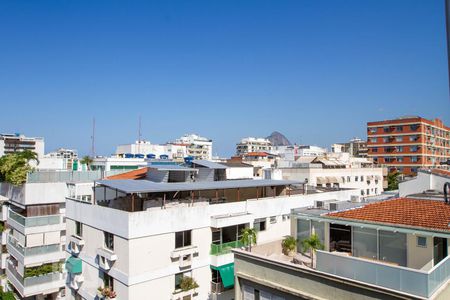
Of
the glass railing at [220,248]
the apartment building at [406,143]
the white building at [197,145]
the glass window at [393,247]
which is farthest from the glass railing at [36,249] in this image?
the white building at [197,145]

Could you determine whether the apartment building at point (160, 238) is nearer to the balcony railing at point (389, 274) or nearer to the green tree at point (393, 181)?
the balcony railing at point (389, 274)

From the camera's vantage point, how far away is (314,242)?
14078 millimetres

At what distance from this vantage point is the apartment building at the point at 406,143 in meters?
78.1

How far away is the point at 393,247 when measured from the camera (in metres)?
13.0

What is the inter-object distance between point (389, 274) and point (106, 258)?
14985mm

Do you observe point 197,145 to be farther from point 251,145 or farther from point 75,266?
point 75,266

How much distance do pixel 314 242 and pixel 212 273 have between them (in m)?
10.6

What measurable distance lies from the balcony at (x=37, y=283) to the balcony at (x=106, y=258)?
11608mm

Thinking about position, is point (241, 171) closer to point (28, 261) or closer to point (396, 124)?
point (28, 261)

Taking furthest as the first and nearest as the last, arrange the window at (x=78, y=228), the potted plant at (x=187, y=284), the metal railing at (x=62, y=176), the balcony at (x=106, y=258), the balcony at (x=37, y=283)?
the metal railing at (x=62, y=176), the balcony at (x=37, y=283), the window at (x=78, y=228), the potted plant at (x=187, y=284), the balcony at (x=106, y=258)

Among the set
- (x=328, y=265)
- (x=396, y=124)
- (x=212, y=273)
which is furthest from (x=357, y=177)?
(x=328, y=265)

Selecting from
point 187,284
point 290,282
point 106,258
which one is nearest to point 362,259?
point 290,282

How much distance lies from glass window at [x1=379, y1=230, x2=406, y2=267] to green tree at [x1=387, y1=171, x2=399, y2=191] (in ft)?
201

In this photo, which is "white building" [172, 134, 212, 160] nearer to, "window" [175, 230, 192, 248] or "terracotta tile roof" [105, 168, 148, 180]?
"terracotta tile roof" [105, 168, 148, 180]
